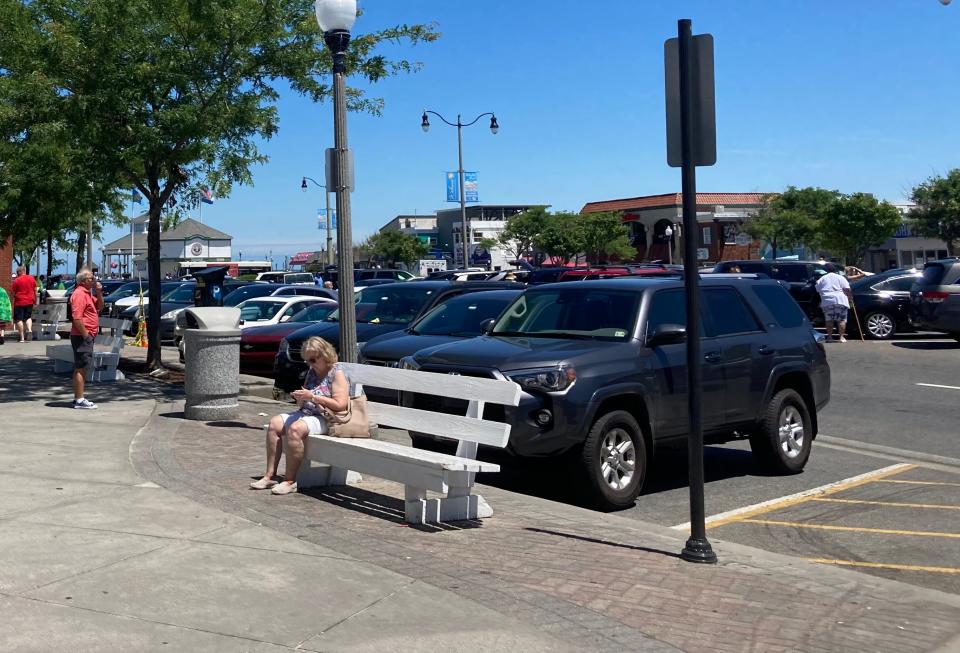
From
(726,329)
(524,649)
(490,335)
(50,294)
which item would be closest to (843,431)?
(726,329)

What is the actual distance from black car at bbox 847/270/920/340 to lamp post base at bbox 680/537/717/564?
19.3 m

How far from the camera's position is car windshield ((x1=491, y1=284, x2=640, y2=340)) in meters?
9.17

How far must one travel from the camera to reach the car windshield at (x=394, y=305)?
586 inches

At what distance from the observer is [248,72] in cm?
1478

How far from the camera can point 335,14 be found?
10.6 m

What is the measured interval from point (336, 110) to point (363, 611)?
7143mm

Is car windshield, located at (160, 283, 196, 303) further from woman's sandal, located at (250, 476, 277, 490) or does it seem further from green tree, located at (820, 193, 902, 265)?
green tree, located at (820, 193, 902, 265)

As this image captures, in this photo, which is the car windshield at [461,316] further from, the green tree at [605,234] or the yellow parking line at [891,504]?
the green tree at [605,234]

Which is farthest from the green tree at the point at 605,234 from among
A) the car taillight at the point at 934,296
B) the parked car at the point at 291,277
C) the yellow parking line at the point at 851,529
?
the yellow parking line at the point at 851,529

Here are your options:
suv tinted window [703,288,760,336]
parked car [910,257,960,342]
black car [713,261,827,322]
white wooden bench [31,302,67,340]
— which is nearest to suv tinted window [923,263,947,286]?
parked car [910,257,960,342]

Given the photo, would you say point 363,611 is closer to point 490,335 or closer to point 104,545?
point 104,545

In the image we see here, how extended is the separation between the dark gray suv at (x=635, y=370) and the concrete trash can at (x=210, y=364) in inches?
128

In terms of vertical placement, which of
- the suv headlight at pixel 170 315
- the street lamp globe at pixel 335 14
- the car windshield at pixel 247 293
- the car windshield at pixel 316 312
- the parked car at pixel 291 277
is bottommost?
the suv headlight at pixel 170 315

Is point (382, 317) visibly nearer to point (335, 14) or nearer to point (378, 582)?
point (335, 14)
